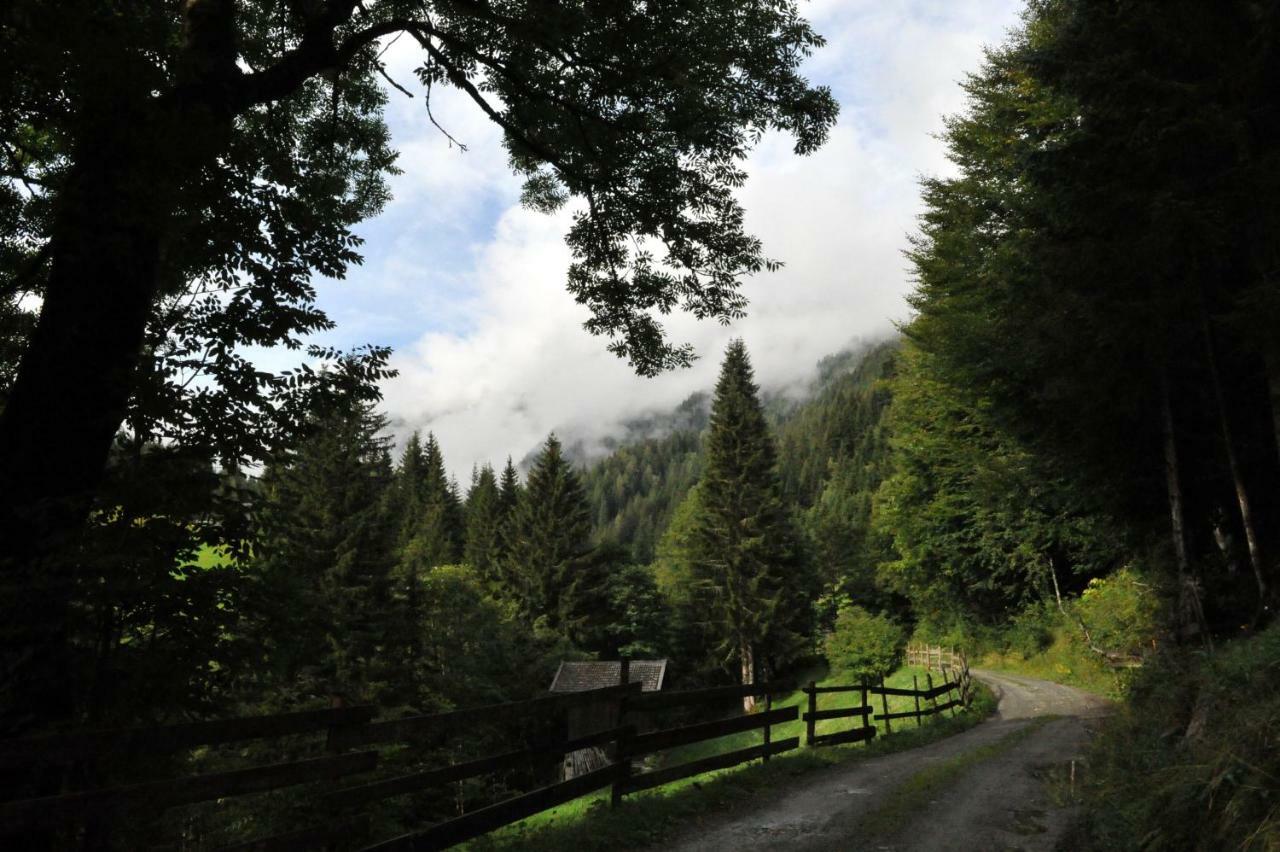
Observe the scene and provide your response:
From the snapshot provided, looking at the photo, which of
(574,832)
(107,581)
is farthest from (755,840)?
(107,581)

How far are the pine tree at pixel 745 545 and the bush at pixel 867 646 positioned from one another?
20.7 ft

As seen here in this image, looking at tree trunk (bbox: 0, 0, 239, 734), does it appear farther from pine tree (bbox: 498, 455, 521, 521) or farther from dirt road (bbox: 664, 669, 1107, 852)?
pine tree (bbox: 498, 455, 521, 521)

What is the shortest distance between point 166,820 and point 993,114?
25376 mm

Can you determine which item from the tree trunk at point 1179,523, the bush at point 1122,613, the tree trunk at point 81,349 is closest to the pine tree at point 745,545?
the bush at point 1122,613

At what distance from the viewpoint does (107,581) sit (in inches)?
174

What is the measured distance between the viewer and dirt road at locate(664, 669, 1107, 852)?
649 centimetres

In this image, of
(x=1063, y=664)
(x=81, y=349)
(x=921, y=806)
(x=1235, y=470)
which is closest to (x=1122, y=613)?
(x=1063, y=664)

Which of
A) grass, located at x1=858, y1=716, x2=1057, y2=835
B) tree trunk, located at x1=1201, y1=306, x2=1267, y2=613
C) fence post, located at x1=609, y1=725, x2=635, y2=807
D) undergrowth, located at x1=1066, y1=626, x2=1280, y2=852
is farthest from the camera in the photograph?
tree trunk, located at x1=1201, y1=306, x2=1267, y2=613

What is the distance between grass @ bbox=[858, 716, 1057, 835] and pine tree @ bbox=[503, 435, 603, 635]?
36250mm

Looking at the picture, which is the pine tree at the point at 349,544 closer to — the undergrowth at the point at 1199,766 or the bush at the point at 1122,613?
the undergrowth at the point at 1199,766

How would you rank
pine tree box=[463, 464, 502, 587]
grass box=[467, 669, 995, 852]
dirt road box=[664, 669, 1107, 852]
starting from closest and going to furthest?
1. grass box=[467, 669, 995, 852]
2. dirt road box=[664, 669, 1107, 852]
3. pine tree box=[463, 464, 502, 587]

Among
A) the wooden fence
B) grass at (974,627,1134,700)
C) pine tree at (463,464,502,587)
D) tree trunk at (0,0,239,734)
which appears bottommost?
grass at (974,627,1134,700)

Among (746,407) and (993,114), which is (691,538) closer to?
(746,407)

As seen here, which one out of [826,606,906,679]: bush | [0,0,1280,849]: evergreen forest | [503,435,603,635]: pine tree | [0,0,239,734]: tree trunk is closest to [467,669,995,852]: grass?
[0,0,1280,849]: evergreen forest
